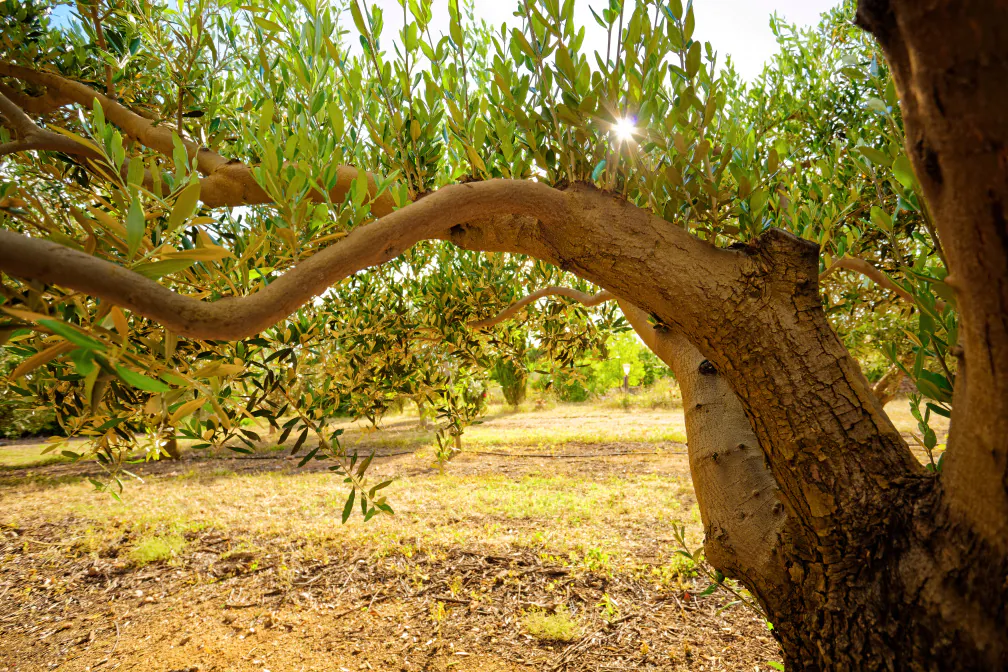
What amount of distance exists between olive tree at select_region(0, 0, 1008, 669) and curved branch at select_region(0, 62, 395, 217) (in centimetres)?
1

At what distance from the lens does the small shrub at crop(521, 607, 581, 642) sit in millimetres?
3850

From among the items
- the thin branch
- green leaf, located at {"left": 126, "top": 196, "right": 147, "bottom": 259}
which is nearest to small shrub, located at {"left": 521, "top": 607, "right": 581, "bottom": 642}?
green leaf, located at {"left": 126, "top": 196, "right": 147, "bottom": 259}

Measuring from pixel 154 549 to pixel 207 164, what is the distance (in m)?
5.25

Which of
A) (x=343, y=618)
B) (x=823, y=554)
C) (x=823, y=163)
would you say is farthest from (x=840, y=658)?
(x=343, y=618)

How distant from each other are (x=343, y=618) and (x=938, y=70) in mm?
4873

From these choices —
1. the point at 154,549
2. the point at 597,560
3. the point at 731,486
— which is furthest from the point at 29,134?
the point at 154,549

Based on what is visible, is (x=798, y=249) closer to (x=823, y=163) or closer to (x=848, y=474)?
(x=848, y=474)

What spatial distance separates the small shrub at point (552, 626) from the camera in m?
3.85

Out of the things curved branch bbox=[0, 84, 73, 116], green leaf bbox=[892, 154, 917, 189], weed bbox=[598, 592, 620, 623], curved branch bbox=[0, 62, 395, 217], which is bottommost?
weed bbox=[598, 592, 620, 623]

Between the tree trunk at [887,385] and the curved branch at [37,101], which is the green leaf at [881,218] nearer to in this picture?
the curved branch at [37,101]

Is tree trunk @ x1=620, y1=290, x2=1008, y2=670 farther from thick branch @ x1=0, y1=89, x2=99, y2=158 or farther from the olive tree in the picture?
thick branch @ x1=0, y1=89, x2=99, y2=158

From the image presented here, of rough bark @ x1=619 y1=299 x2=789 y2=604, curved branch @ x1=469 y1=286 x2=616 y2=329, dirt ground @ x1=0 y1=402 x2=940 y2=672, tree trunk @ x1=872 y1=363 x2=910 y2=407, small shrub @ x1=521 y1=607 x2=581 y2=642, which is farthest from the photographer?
tree trunk @ x1=872 y1=363 x2=910 y2=407

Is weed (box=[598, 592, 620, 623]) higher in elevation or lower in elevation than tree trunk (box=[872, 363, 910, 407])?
lower

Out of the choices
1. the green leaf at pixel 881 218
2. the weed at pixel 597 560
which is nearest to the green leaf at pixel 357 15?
the green leaf at pixel 881 218
